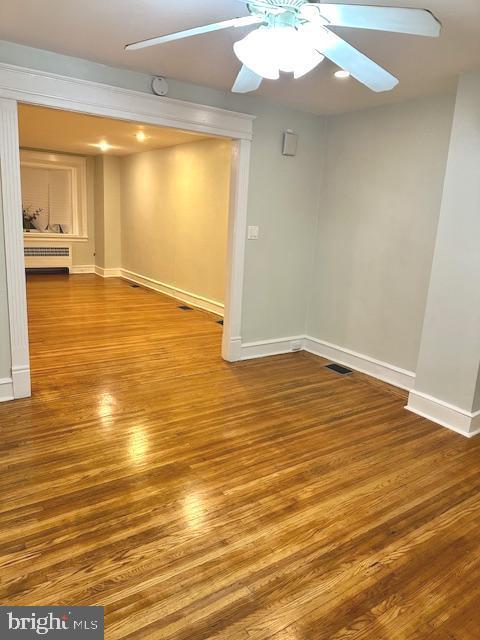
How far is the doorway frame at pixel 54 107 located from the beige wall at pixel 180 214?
5.56ft

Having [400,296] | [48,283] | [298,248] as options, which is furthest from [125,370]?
[48,283]

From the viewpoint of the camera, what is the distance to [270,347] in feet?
14.9

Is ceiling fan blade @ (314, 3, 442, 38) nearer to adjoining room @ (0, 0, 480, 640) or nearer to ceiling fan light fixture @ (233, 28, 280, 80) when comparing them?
adjoining room @ (0, 0, 480, 640)

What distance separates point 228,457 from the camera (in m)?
2.63

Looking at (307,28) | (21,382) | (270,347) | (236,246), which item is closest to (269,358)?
(270,347)

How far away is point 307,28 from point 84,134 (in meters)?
5.36

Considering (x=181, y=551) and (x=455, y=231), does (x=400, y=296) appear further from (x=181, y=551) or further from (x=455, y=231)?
(x=181, y=551)

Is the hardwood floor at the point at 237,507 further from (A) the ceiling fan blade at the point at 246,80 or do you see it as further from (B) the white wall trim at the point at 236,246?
(A) the ceiling fan blade at the point at 246,80

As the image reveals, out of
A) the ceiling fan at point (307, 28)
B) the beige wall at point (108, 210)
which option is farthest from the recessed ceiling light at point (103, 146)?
the ceiling fan at point (307, 28)

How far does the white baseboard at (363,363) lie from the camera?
12.4ft

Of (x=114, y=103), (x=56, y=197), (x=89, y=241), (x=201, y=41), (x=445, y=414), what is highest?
(x=201, y=41)

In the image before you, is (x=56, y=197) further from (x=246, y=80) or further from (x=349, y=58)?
(x=349, y=58)

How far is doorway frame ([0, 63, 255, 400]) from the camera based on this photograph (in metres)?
2.82

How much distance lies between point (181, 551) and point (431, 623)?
3.30 ft
